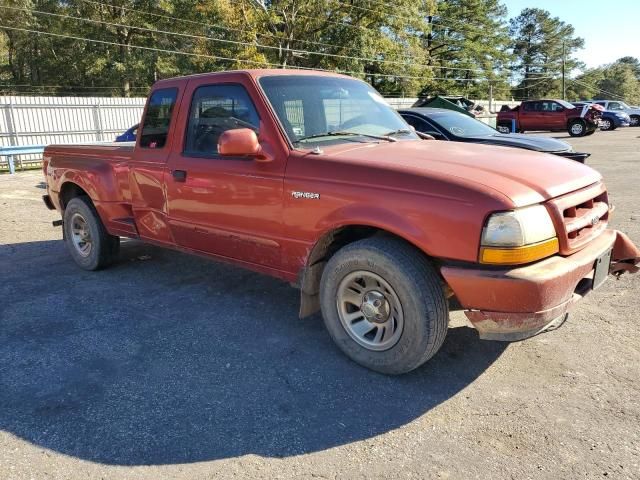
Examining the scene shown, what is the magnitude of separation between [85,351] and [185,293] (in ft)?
4.33

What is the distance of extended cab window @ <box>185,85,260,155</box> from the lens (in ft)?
13.1

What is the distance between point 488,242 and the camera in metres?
2.84

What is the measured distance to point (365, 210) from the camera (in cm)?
325

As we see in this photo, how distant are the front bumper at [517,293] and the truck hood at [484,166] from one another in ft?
1.28

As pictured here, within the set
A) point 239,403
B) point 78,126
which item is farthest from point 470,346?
point 78,126

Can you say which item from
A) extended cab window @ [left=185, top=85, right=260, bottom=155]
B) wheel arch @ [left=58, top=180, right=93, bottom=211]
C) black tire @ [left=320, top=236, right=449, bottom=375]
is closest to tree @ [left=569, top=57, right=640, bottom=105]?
wheel arch @ [left=58, top=180, right=93, bottom=211]

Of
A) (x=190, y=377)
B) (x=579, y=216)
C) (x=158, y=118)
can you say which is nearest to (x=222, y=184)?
(x=158, y=118)

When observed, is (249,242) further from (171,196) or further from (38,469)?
(38,469)

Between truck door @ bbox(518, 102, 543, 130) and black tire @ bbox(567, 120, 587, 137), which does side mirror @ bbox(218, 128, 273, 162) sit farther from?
truck door @ bbox(518, 102, 543, 130)

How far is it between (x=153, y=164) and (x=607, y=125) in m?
32.4

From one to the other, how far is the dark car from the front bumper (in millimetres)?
6007

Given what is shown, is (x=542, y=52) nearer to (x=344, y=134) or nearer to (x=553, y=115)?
(x=553, y=115)

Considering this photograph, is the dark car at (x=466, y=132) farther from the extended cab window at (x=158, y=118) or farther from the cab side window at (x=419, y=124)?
the extended cab window at (x=158, y=118)

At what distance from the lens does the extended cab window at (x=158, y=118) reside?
4691mm
